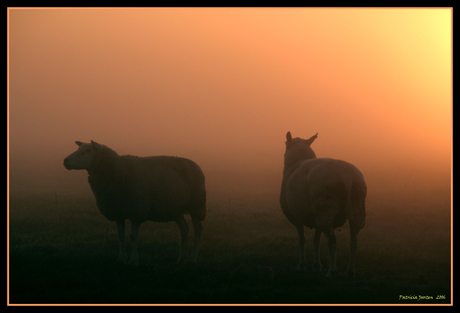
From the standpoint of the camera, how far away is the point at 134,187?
31.2ft

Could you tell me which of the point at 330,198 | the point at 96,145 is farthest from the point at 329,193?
the point at 96,145

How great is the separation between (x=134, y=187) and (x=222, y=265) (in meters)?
2.53

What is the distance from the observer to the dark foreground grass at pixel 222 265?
7.20 m

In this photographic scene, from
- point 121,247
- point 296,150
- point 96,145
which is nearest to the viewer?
point 121,247

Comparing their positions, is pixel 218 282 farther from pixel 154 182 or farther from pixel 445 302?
pixel 445 302

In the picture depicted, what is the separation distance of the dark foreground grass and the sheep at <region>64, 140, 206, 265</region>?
847mm

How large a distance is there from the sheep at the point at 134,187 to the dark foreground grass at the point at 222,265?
2.78ft

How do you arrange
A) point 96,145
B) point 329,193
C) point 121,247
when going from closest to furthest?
point 329,193
point 121,247
point 96,145

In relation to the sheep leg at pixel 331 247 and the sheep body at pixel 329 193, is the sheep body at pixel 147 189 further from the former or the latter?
the sheep leg at pixel 331 247

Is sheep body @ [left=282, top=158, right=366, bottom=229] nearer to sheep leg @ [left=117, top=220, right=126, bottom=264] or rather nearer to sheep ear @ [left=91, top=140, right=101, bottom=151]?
sheep leg @ [left=117, top=220, right=126, bottom=264]

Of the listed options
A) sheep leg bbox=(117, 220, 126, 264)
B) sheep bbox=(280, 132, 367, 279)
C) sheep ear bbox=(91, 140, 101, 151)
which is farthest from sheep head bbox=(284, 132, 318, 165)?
sheep ear bbox=(91, 140, 101, 151)

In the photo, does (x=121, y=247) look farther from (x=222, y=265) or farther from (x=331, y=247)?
(x=331, y=247)

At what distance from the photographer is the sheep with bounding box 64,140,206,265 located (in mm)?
9414

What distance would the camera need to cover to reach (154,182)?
968cm
